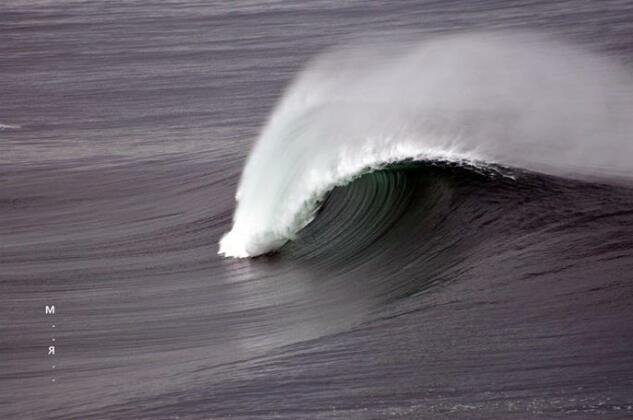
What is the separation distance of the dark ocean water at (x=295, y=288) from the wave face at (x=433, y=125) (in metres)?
0.34

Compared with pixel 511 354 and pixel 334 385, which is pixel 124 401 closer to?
pixel 334 385

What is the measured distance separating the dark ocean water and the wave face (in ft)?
1.11

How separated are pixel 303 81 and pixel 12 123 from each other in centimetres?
546

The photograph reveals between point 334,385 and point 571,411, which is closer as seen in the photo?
point 571,411

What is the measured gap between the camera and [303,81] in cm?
2148

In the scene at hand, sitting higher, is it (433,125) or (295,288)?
(433,125)

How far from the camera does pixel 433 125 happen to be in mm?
16906

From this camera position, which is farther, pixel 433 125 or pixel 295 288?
pixel 433 125

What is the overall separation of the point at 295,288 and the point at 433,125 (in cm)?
473

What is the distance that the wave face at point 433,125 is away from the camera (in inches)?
584

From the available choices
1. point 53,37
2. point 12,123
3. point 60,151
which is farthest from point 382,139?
point 53,37

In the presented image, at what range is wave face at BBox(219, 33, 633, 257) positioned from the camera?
14.8 metres

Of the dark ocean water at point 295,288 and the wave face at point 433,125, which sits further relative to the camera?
the wave face at point 433,125

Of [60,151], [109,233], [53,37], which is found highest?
[53,37]
